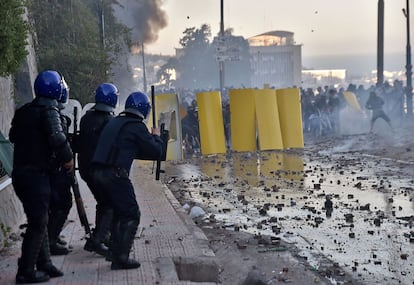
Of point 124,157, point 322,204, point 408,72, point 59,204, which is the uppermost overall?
point 124,157

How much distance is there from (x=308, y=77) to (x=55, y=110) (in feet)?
458

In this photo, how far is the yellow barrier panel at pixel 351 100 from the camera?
96.1ft

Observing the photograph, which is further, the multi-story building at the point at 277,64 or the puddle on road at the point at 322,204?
the multi-story building at the point at 277,64

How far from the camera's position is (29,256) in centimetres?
645

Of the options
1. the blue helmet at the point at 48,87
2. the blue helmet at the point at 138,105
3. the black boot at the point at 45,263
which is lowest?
the black boot at the point at 45,263

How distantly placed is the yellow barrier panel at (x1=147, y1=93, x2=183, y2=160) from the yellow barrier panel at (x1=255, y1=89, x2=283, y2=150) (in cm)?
236

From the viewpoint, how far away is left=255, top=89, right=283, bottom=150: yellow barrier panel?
2075cm

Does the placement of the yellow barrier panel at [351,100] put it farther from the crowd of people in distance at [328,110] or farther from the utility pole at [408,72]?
the utility pole at [408,72]

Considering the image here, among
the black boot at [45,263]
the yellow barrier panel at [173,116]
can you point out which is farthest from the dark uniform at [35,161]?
the yellow barrier panel at [173,116]

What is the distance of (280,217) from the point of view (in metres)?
11.3

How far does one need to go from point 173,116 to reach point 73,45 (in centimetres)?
340

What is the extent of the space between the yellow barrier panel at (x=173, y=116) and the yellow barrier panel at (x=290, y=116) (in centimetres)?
310

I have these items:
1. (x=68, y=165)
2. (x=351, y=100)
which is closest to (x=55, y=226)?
(x=68, y=165)

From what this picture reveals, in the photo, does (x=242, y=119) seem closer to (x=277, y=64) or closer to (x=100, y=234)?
(x=100, y=234)
